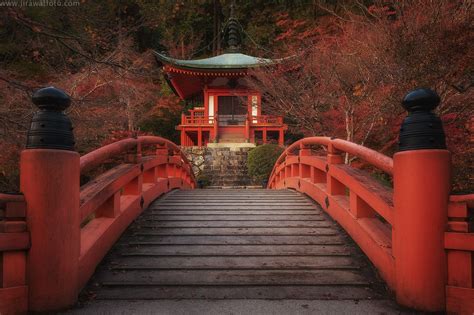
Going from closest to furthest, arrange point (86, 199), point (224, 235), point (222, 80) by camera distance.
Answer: point (86, 199) < point (224, 235) < point (222, 80)

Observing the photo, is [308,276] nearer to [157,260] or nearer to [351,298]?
[351,298]

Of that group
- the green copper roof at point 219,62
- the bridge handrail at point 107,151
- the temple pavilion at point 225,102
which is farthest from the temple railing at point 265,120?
the bridge handrail at point 107,151

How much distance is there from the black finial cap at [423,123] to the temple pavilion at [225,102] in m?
15.8

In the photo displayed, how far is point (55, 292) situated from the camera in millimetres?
2449

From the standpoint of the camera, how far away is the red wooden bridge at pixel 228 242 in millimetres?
2393

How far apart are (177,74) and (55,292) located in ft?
57.7

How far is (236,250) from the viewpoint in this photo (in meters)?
3.51

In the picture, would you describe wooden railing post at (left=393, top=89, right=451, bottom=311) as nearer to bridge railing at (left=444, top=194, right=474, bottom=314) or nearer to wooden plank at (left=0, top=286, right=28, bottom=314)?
bridge railing at (left=444, top=194, right=474, bottom=314)

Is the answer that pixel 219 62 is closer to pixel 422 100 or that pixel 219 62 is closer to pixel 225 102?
pixel 225 102

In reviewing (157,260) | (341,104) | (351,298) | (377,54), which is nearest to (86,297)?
(157,260)

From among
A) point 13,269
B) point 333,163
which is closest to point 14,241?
point 13,269

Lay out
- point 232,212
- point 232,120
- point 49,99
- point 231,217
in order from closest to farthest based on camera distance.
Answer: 1. point 49,99
2. point 231,217
3. point 232,212
4. point 232,120

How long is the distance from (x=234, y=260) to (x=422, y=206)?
1678 millimetres

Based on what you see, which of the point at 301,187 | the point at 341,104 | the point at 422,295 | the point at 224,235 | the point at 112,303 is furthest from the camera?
the point at 341,104
